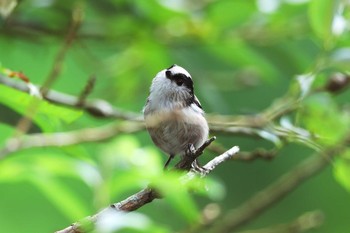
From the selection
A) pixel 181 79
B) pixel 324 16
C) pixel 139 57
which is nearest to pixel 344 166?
pixel 324 16

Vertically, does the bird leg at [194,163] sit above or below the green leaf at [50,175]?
below

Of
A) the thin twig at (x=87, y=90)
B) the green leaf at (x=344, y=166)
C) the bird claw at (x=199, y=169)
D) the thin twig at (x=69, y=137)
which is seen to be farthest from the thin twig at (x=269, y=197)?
the thin twig at (x=87, y=90)

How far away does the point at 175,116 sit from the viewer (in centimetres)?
136

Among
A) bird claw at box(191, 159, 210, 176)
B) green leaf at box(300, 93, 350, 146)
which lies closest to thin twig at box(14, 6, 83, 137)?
bird claw at box(191, 159, 210, 176)

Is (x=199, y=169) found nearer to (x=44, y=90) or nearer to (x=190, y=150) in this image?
(x=190, y=150)

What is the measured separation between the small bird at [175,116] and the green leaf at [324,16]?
1.71 ft

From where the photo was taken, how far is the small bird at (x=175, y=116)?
1.34 m

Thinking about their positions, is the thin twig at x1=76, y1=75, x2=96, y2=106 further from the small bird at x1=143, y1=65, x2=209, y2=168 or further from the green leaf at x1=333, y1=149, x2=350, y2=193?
the green leaf at x1=333, y1=149, x2=350, y2=193

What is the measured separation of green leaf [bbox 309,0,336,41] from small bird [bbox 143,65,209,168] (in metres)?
0.52

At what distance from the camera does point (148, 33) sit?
238 centimetres

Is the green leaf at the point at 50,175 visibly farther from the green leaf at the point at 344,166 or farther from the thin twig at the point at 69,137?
the green leaf at the point at 344,166

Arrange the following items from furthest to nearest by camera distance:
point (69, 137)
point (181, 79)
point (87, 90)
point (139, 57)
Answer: point (139, 57), point (87, 90), point (69, 137), point (181, 79)

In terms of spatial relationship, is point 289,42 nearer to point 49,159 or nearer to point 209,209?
point 209,209

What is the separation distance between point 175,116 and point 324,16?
61 centimetres
